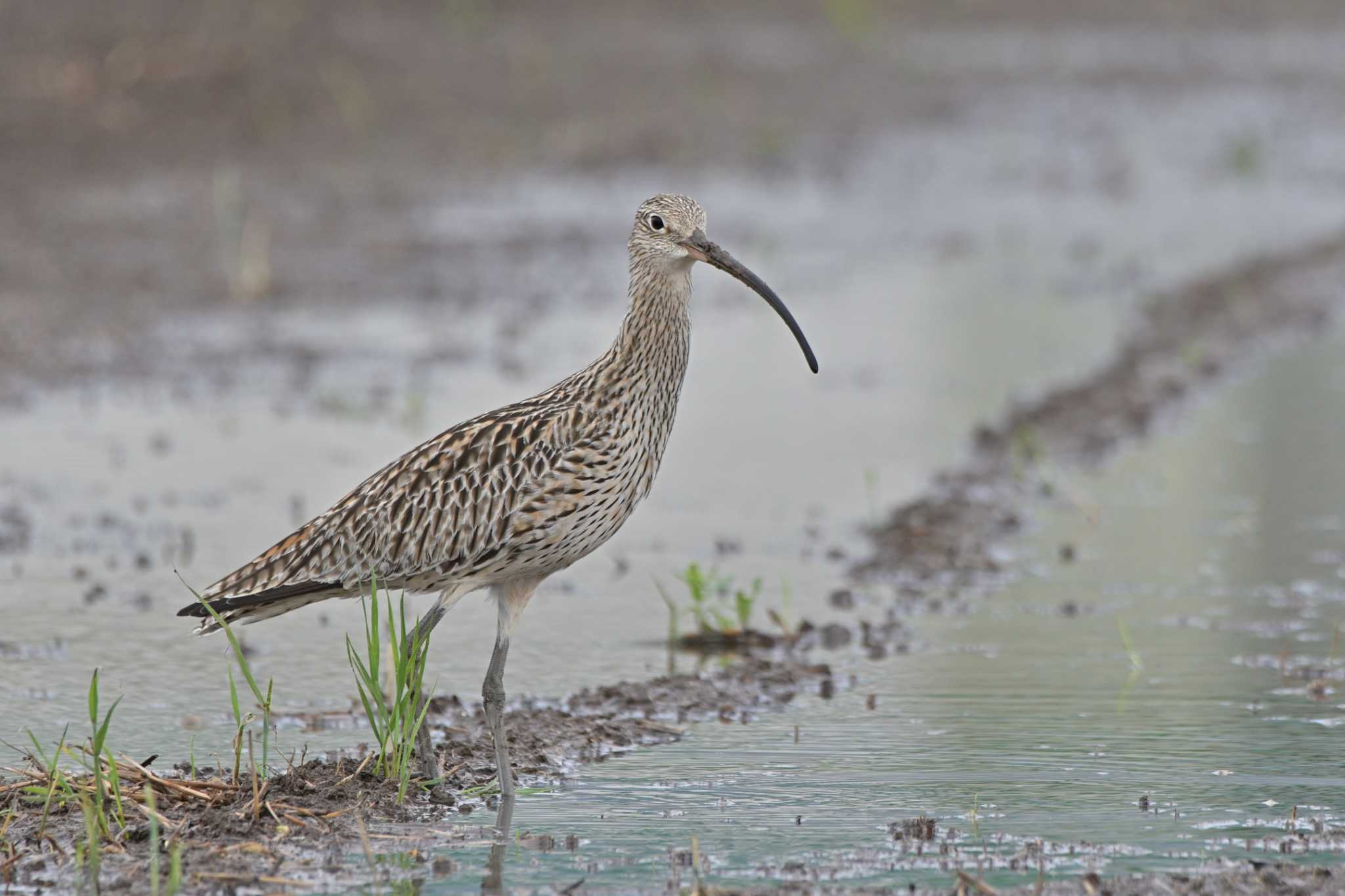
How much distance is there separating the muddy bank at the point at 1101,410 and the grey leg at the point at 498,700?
2.65 m

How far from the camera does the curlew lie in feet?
21.1

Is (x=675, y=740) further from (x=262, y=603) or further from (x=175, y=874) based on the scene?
(x=175, y=874)

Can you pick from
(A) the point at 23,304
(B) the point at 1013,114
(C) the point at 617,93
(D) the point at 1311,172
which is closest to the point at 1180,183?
(D) the point at 1311,172

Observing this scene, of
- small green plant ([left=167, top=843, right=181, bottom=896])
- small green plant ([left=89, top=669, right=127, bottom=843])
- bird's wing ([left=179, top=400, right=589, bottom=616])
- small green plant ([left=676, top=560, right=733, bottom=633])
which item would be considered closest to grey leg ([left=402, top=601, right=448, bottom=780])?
bird's wing ([left=179, top=400, right=589, bottom=616])

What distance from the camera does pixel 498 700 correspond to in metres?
6.54

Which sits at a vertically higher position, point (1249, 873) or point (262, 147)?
point (262, 147)

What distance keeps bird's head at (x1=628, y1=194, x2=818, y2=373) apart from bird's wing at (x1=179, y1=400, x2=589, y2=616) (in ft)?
1.94

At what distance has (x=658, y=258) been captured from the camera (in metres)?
6.77

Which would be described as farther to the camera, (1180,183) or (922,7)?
(922,7)

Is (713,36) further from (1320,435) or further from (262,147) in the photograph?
(1320,435)

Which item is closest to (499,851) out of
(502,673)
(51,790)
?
(502,673)

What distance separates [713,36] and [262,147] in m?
7.95

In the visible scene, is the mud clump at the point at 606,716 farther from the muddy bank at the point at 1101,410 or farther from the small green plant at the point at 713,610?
the muddy bank at the point at 1101,410

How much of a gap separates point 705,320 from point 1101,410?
13.0ft
